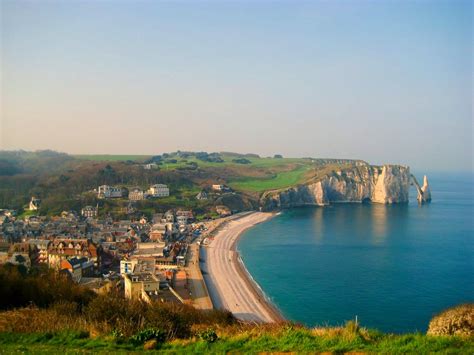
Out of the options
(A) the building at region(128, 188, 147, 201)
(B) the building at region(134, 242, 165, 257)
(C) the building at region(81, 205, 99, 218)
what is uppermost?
(A) the building at region(128, 188, 147, 201)

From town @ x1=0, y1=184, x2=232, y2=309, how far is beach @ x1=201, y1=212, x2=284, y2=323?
2.24 feet

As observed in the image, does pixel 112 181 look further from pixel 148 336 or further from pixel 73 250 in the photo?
pixel 148 336

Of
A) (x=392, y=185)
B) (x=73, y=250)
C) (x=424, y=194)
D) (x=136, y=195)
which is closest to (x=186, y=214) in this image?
(x=136, y=195)

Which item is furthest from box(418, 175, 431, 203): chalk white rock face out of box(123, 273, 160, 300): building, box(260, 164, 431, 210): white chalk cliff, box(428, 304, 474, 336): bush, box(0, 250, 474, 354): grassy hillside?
box(0, 250, 474, 354): grassy hillside

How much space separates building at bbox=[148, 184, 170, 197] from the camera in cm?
4394

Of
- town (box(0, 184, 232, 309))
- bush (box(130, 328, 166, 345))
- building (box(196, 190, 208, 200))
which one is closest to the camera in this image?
bush (box(130, 328, 166, 345))

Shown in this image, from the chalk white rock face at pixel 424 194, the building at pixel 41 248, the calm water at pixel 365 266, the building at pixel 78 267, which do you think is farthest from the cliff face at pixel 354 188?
the building at pixel 78 267

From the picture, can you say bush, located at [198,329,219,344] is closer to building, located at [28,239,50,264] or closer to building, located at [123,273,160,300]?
building, located at [123,273,160,300]

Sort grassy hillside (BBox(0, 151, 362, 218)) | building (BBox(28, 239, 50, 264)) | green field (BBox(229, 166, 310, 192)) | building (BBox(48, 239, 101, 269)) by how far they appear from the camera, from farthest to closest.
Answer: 1. green field (BBox(229, 166, 310, 192))
2. grassy hillside (BBox(0, 151, 362, 218))
3. building (BBox(28, 239, 50, 264))
4. building (BBox(48, 239, 101, 269))

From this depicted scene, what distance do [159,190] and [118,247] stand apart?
1916 cm

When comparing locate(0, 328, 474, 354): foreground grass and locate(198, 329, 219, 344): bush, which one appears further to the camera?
locate(198, 329, 219, 344): bush

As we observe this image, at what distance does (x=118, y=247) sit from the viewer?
25.8 m

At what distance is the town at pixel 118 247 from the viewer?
639 inches

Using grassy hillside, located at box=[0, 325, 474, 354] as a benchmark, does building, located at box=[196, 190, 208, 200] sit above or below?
below
